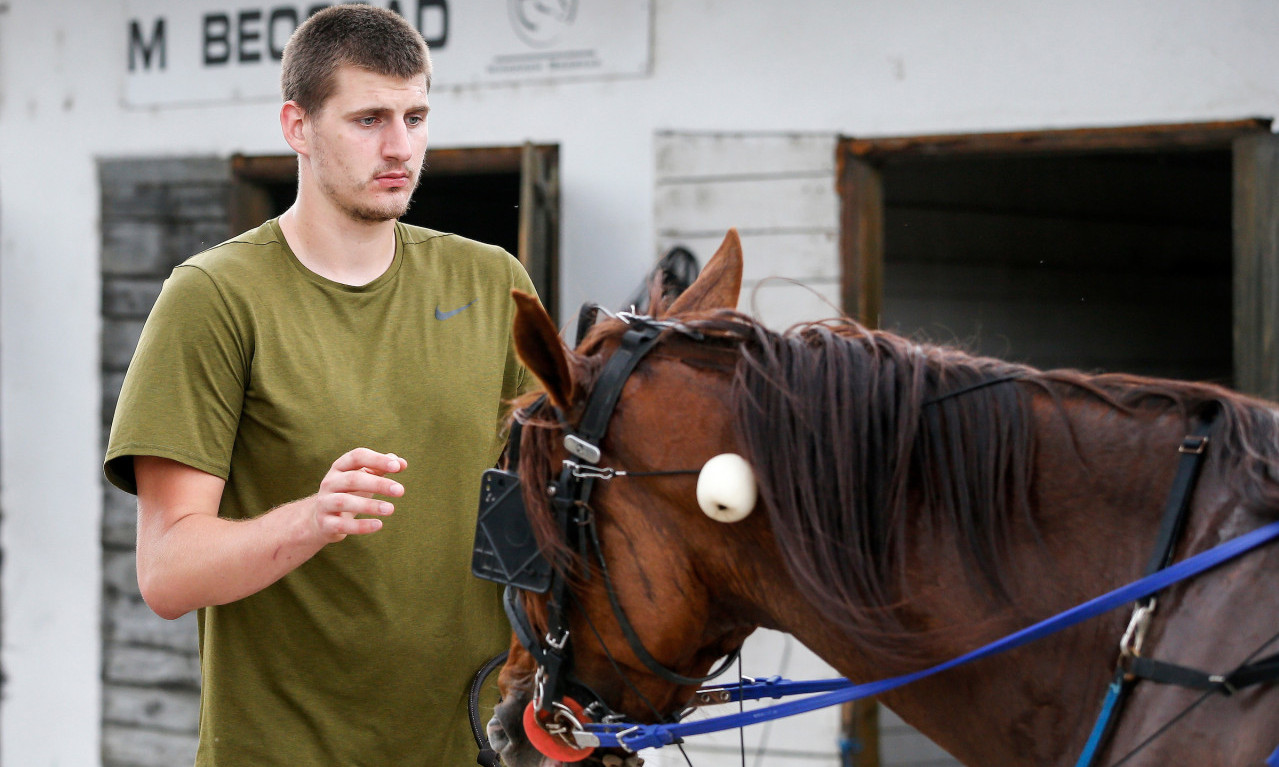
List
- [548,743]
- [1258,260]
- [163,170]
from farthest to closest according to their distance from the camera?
1. [163,170]
2. [1258,260]
3. [548,743]

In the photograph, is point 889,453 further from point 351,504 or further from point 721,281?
point 351,504

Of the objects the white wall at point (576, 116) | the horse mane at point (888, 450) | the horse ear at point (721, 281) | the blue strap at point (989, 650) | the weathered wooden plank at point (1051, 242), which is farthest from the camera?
the weathered wooden plank at point (1051, 242)

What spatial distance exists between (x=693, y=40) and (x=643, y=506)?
277cm

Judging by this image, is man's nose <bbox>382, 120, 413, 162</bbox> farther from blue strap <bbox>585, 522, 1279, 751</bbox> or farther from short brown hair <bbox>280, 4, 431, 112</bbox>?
blue strap <bbox>585, 522, 1279, 751</bbox>

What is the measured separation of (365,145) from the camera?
1751 millimetres

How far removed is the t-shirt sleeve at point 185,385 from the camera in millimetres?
1595

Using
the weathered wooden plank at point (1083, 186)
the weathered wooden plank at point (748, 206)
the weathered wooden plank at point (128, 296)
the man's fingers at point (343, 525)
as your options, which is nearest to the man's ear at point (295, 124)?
the man's fingers at point (343, 525)

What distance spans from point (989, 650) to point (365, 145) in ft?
3.77

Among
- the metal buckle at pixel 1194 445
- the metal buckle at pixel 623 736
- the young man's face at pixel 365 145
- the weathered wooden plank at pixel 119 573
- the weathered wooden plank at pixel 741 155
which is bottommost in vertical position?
the weathered wooden plank at pixel 119 573

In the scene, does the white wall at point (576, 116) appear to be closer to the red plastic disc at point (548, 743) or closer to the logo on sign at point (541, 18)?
the logo on sign at point (541, 18)

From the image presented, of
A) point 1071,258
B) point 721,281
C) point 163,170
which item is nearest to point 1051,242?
point 1071,258

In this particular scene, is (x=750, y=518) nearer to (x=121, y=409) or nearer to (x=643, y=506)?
(x=643, y=506)

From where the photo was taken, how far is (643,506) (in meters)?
1.44

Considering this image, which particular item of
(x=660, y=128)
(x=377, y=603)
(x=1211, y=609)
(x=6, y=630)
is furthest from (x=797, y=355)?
(x=6, y=630)
